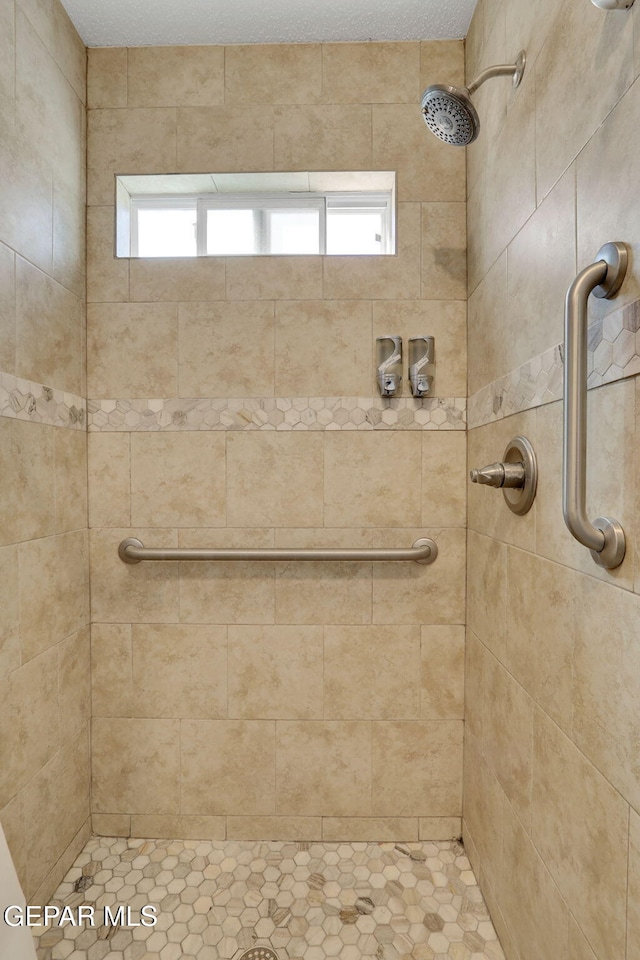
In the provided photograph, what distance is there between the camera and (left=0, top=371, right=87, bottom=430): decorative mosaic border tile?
3.76 ft

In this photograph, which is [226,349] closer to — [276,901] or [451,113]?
[451,113]

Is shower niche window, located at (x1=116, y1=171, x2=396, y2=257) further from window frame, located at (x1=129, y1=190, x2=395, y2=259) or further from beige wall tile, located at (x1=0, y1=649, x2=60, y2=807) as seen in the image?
beige wall tile, located at (x1=0, y1=649, x2=60, y2=807)

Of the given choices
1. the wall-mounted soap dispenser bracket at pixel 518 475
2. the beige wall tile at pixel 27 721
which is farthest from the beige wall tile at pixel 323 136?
the beige wall tile at pixel 27 721

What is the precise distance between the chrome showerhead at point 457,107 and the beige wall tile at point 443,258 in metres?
0.41

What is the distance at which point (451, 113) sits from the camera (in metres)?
1.01

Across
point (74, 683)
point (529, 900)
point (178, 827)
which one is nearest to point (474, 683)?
point (529, 900)

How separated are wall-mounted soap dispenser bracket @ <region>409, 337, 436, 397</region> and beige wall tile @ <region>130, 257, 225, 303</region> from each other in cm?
60

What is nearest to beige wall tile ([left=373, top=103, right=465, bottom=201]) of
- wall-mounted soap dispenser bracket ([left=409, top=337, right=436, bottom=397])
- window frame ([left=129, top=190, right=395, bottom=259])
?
window frame ([left=129, top=190, right=395, bottom=259])

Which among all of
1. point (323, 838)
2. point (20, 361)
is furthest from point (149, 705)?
point (20, 361)

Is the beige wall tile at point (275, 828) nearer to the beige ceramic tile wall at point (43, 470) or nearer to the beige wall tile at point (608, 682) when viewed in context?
the beige ceramic tile wall at point (43, 470)

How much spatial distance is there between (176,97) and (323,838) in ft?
7.42

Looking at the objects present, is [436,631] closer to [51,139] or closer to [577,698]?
[577,698]

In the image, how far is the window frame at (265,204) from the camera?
5.24 feet

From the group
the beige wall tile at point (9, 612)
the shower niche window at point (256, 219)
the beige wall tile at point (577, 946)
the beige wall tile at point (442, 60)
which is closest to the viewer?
the beige wall tile at point (577, 946)
